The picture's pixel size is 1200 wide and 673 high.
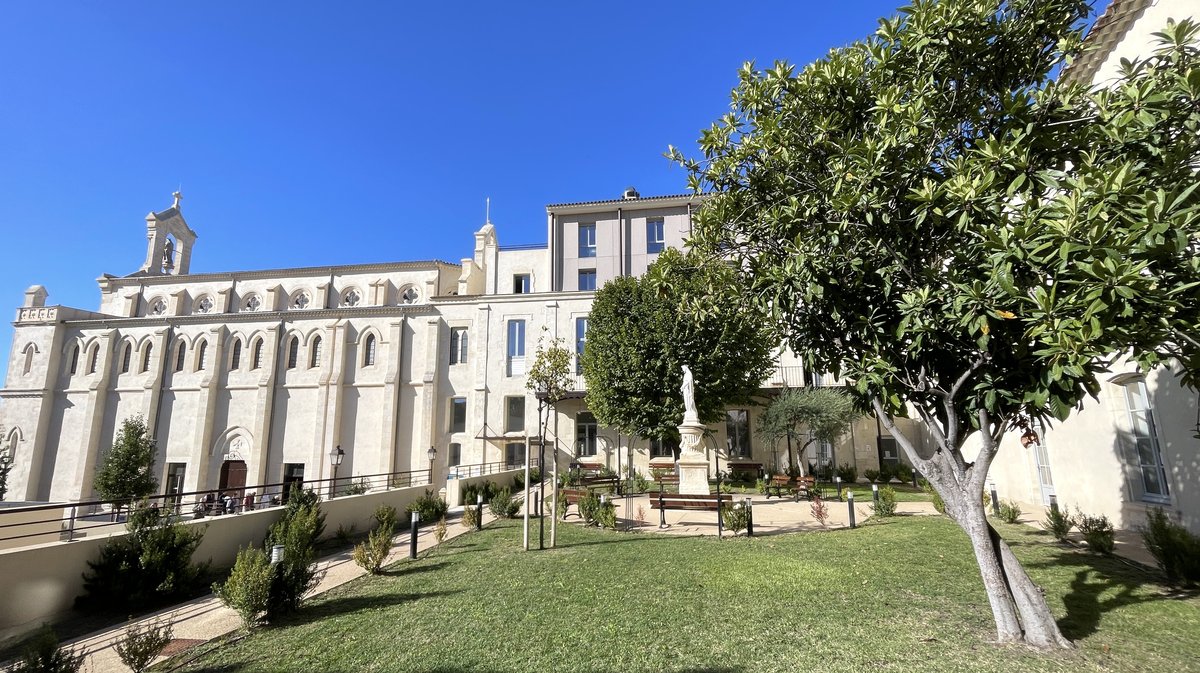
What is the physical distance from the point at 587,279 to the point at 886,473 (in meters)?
19.4

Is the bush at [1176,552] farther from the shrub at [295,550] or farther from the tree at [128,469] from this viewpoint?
the tree at [128,469]

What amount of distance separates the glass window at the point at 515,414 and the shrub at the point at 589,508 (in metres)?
17.2

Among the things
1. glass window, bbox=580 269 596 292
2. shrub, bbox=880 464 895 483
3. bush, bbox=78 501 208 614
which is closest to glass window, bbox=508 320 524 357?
glass window, bbox=580 269 596 292

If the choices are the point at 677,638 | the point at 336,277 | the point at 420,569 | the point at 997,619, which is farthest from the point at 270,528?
the point at 336,277

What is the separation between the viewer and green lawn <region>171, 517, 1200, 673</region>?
4.97m

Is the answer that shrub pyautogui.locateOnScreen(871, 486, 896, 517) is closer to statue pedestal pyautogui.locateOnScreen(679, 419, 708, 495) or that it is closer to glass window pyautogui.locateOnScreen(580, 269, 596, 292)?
statue pedestal pyautogui.locateOnScreen(679, 419, 708, 495)

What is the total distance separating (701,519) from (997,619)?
9.02 meters

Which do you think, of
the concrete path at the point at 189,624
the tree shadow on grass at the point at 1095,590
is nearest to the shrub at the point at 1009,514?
the tree shadow on grass at the point at 1095,590

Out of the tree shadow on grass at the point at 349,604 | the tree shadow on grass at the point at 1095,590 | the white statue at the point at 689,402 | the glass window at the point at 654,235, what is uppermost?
the glass window at the point at 654,235

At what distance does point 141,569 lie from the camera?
8250 millimetres

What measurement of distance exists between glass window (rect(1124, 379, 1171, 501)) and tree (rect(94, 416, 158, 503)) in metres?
38.8

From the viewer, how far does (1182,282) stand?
400 centimetres

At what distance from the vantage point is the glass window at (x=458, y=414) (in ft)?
104

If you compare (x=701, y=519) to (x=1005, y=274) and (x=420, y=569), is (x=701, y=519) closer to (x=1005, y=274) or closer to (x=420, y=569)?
(x=420, y=569)
